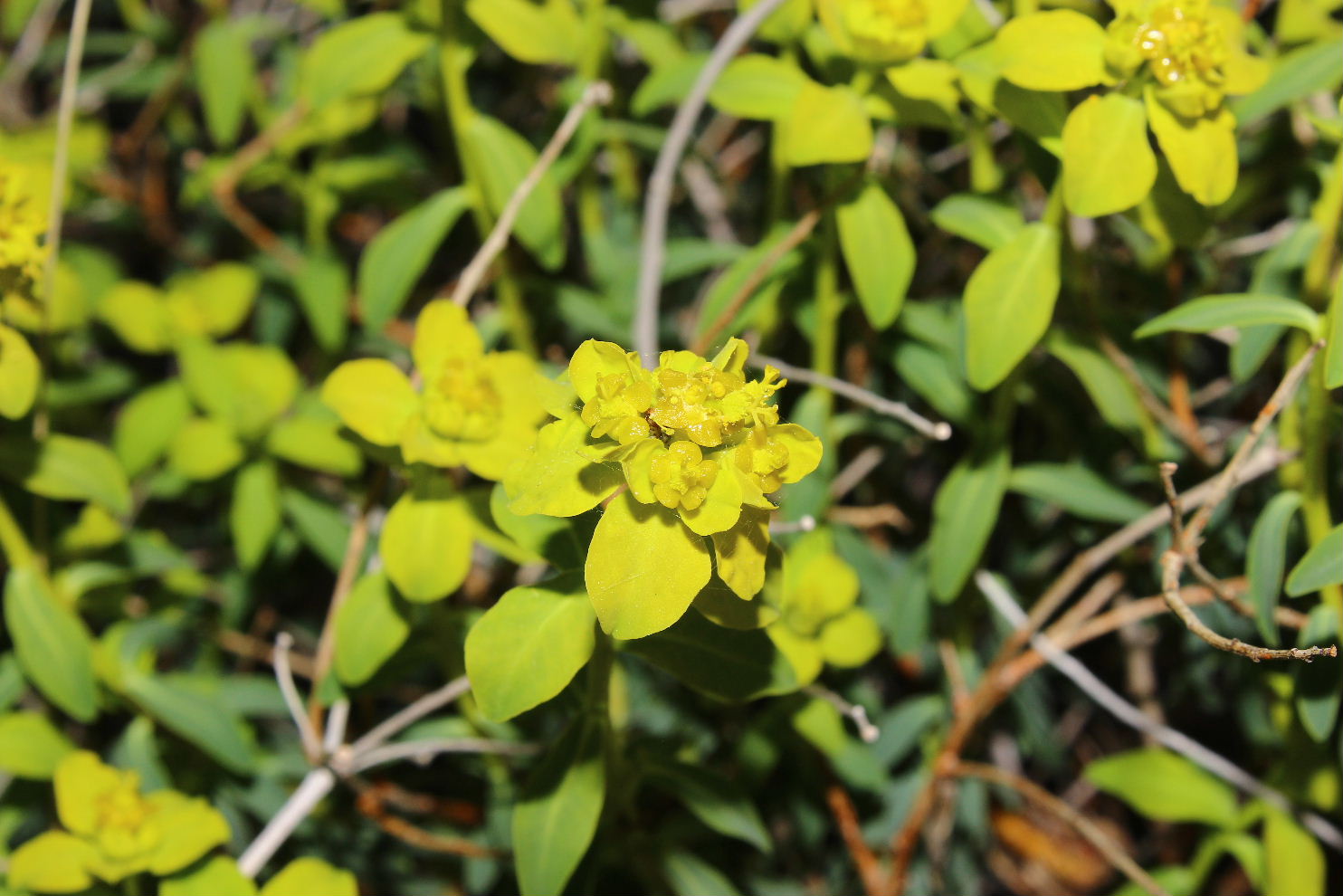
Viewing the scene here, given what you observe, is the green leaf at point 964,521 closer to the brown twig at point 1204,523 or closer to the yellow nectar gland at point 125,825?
the brown twig at point 1204,523

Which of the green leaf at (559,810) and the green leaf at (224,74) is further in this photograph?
the green leaf at (224,74)

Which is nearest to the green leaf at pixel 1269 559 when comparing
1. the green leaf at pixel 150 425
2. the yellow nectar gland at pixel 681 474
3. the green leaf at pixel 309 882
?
the yellow nectar gland at pixel 681 474

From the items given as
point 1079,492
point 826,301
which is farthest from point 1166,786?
point 826,301

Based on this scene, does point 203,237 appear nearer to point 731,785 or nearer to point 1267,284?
point 731,785

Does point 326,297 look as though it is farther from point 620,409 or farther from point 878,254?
point 620,409

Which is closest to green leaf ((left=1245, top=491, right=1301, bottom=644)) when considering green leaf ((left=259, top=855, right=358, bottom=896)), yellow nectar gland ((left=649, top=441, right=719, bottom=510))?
yellow nectar gland ((left=649, top=441, right=719, bottom=510))
